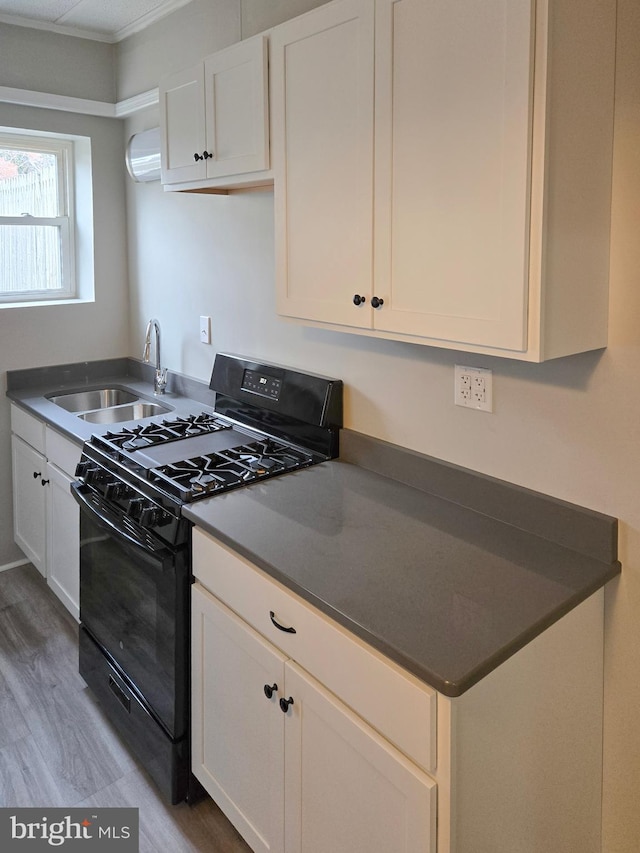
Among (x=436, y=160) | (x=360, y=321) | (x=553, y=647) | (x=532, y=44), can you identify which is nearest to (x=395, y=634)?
(x=553, y=647)

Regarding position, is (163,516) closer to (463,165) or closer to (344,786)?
(344,786)

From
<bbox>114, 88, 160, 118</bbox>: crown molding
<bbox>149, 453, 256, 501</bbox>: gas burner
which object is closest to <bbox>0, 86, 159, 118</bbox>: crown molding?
<bbox>114, 88, 160, 118</bbox>: crown molding

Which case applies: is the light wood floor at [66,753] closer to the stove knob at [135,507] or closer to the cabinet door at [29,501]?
the cabinet door at [29,501]

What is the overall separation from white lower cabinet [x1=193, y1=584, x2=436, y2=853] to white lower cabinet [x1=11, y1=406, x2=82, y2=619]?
1.07 metres

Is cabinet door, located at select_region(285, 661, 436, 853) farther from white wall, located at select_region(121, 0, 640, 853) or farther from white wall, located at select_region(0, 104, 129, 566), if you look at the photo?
white wall, located at select_region(0, 104, 129, 566)

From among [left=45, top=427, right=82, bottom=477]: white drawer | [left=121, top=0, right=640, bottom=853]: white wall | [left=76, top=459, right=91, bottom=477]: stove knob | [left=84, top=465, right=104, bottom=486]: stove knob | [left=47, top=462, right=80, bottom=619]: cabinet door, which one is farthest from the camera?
[left=47, top=462, right=80, bottom=619]: cabinet door

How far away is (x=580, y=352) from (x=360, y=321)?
0.53 metres

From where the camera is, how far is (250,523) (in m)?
1.76

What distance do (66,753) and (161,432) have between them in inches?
41.8

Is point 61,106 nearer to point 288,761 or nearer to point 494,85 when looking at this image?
point 494,85

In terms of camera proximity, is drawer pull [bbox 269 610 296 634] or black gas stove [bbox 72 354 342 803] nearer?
drawer pull [bbox 269 610 296 634]

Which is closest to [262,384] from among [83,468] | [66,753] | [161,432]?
[161,432]

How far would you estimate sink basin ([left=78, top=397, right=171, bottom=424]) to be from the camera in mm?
3088

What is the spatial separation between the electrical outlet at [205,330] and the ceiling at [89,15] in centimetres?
119
